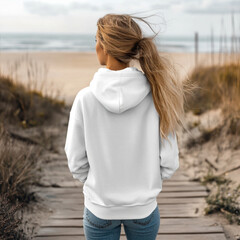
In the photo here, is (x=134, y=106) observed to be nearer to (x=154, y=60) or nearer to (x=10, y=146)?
(x=154, y=60)

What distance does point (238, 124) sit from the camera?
473 centimetres

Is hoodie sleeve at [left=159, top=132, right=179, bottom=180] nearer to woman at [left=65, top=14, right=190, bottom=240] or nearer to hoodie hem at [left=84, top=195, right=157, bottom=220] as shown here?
woman at [left=65, top=14, right=190, bottom=240]

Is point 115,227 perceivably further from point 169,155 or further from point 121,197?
point 169,155

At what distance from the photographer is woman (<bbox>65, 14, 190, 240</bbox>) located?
1.56m

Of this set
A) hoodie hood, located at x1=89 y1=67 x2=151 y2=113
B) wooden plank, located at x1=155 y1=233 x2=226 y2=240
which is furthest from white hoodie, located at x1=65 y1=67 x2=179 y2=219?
wooden plank, located at x1=155 y1=233 x2=226 y2=240

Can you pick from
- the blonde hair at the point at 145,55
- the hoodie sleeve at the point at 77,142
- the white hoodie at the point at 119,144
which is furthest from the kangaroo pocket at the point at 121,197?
the blonde hair at the point at 145,55

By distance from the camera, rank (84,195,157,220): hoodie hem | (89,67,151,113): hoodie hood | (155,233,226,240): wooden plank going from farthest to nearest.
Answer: (155,233,226,240): wooden plank
(84,195,157,220): hoodie hem
(89,67,151,113): hoodie hood

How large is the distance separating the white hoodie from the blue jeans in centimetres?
3

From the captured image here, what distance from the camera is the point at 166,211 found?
10.8 ft

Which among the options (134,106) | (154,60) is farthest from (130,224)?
(154,60)

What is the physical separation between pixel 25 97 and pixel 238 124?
3298 mm

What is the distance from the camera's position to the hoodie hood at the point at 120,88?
153 centimetres

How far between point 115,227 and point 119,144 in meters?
0.39

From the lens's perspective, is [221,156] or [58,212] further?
[221,156]
